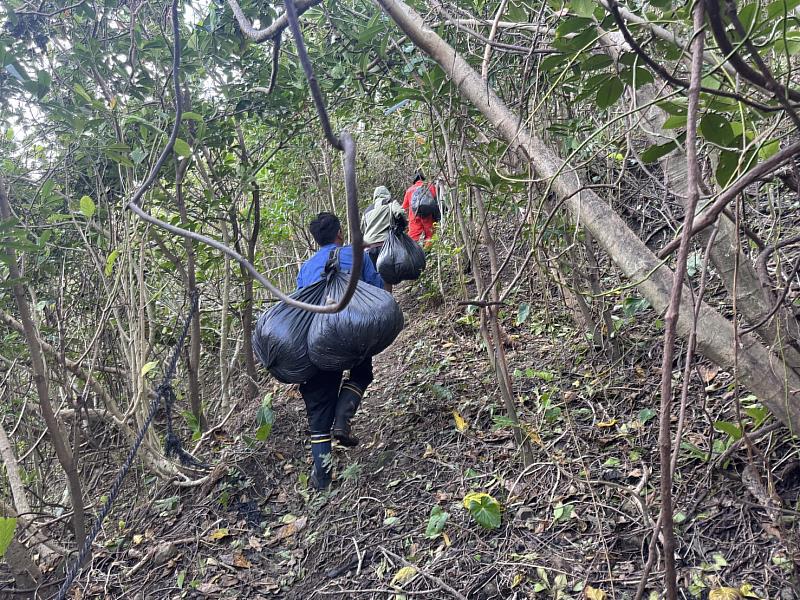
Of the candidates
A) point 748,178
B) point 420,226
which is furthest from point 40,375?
point 420,226

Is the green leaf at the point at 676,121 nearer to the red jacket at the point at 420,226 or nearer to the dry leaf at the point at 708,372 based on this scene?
the dry leaf at the point at 708,372

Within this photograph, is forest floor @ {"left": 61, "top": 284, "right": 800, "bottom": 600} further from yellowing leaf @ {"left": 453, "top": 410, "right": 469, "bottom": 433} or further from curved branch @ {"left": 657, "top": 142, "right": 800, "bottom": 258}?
curved branch @ {"left": 657, "top": 142, "right": 800, "bottom": 258}

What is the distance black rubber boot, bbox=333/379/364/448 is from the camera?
345cm

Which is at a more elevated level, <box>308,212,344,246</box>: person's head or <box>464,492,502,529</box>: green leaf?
<box>308,212,344,246</box>: person's head

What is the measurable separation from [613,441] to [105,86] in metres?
3.44

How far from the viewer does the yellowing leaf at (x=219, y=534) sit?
317 centimetres

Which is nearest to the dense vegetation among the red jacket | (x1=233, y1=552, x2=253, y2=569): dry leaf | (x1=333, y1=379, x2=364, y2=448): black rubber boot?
(x1=233, y1=552, x2=253, y2=569): dry leaf

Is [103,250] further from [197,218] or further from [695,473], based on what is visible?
[695,473]

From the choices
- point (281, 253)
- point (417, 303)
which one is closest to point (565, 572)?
point (417, 303)

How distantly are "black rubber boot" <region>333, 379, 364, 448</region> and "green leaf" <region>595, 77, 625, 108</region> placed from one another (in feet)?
8.20

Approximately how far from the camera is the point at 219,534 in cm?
319

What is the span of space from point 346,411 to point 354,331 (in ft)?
2.10

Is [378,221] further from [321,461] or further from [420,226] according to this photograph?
[321,461]

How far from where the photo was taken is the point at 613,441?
265cm
